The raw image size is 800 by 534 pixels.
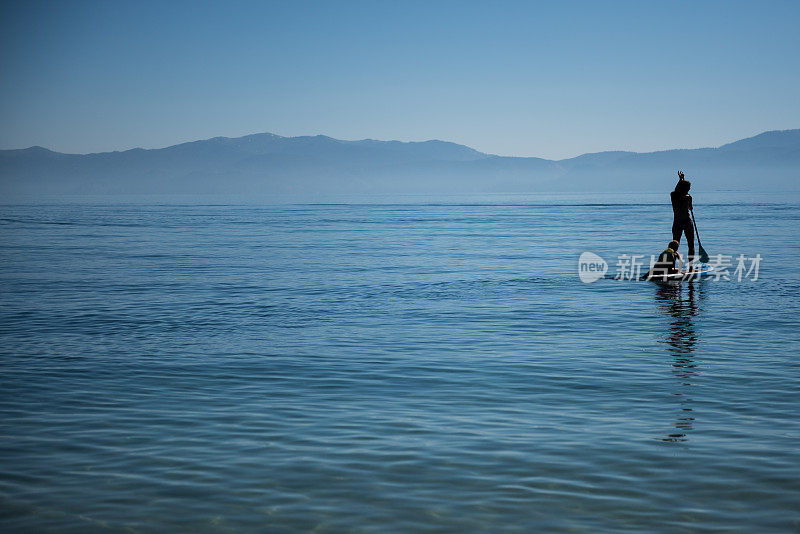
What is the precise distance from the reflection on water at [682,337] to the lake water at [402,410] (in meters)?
0.06

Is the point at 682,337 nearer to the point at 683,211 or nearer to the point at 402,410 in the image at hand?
the point at 402,410

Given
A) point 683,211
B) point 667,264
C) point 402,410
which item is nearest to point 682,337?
point 402,410

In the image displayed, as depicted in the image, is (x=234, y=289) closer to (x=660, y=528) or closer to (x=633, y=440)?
(x=633, y=440)

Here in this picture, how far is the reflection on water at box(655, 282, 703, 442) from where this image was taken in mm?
9438

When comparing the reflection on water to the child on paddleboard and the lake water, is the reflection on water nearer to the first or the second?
the lake water

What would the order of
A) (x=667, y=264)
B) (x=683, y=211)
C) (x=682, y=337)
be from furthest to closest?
(x=683, y=211) → (x=667, y=264) → (x=682, y=337)

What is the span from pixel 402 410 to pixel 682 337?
24.4ft

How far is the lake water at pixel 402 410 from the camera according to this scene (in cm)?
694

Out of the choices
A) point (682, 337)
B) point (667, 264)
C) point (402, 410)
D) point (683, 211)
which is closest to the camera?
point (402, 410)

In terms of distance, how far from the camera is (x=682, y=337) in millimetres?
15047

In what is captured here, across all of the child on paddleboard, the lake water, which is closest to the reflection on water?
the lake water

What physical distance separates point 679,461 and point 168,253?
115ft

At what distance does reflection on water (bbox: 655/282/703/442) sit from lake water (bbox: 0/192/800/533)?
65 millimetres

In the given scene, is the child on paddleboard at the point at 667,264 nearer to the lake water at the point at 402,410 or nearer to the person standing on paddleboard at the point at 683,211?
the lake water at the point at 402,410
